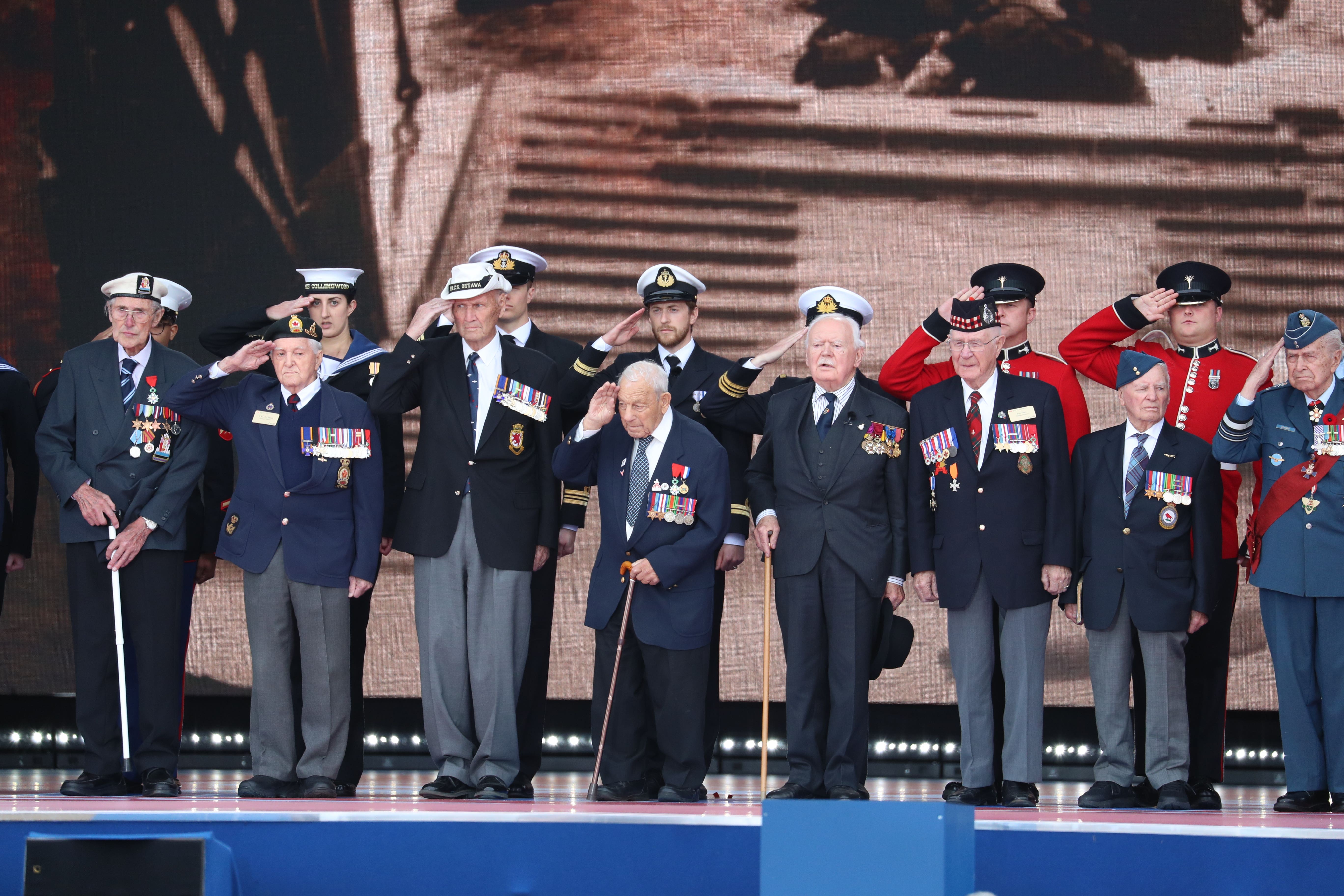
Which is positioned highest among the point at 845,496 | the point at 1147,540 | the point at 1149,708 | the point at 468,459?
the point at 468,459

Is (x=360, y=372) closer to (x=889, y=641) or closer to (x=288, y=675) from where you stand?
(x=288, y=675)

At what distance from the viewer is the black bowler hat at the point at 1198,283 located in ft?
15.2

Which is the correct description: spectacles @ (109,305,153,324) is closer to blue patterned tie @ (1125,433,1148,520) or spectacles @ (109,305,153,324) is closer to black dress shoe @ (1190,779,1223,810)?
blue patterned tie @ (1125,433,1148,520)

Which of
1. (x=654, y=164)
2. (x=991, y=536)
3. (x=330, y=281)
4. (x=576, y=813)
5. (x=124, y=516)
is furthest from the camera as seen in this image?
(x=654, y=164)

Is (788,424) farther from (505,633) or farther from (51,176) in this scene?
(51,176)

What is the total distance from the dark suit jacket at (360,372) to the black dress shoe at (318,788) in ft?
2.68

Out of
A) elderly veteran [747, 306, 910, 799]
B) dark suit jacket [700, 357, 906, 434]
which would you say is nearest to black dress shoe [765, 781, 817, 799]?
elderly veteran [747, 306, 910, 799]

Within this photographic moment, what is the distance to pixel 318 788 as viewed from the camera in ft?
13.8

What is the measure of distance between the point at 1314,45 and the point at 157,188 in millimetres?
5408

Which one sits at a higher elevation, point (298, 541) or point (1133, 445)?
point (1133, 445)

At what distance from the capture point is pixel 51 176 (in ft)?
21.7

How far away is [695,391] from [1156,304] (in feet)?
5.03

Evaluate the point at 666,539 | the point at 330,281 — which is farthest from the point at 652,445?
the point at 330,281

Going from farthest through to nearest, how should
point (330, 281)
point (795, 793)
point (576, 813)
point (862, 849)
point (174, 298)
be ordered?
point (330, 281)
point (174, 298)
point (795, 793)
point (576, 813)
point (862, 849)
